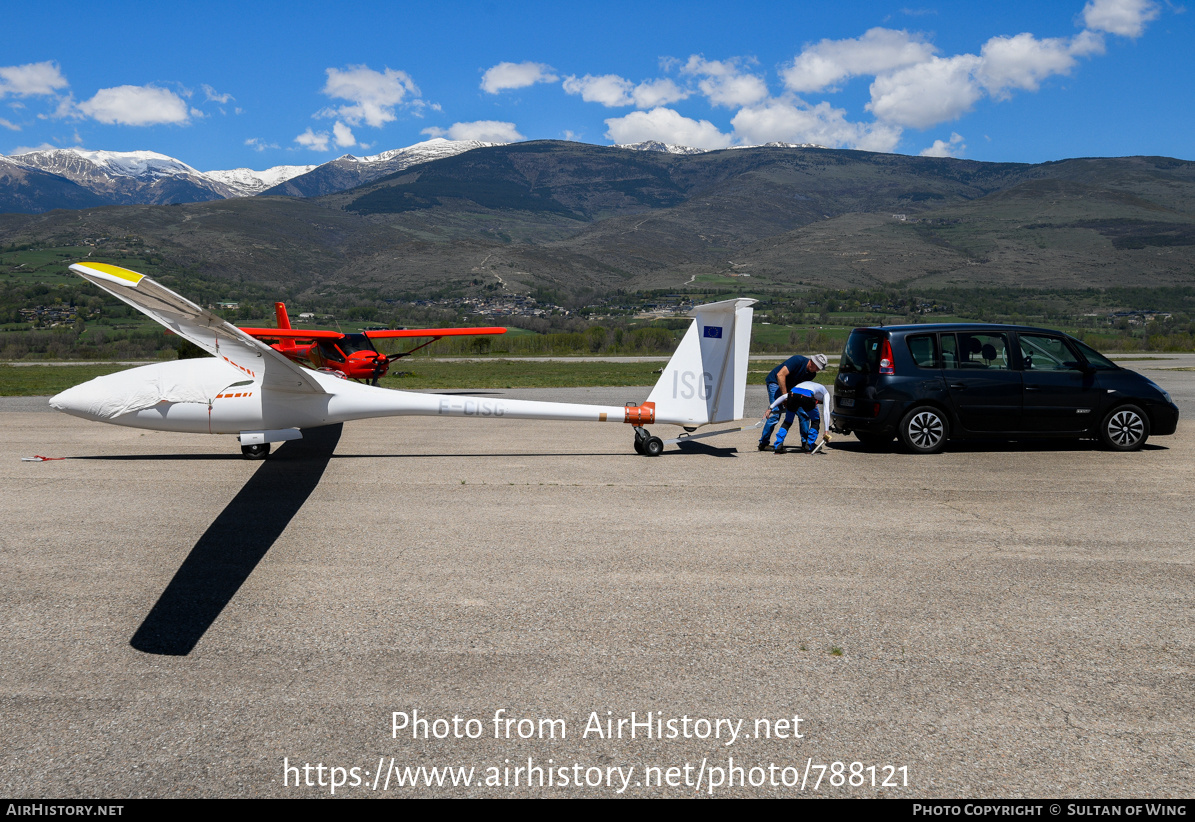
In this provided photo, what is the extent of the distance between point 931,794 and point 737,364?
24.9ft

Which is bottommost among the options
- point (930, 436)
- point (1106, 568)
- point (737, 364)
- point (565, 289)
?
point (1106, 568)

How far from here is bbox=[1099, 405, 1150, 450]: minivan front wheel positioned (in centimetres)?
1099

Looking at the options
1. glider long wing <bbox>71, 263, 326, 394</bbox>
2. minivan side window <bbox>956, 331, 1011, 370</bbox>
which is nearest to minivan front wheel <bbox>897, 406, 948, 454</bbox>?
minivan side window <bbox>956, 331, 1011, 370</bbox>

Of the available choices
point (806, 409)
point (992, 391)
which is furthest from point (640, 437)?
point (992, 391)

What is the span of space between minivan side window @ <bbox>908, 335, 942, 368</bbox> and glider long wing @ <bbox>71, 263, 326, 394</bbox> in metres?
8.38

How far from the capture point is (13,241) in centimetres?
17100

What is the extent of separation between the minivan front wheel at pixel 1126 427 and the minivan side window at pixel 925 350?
2735 mm

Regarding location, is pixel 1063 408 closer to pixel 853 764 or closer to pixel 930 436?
pixel 930 436

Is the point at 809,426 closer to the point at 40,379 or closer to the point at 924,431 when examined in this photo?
the point at 924,431

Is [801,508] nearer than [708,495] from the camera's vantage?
Yes

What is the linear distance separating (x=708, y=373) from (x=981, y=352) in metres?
4.19

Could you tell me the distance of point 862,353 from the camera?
36.8ft

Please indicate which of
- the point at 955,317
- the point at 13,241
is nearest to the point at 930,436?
the point at 955,317
